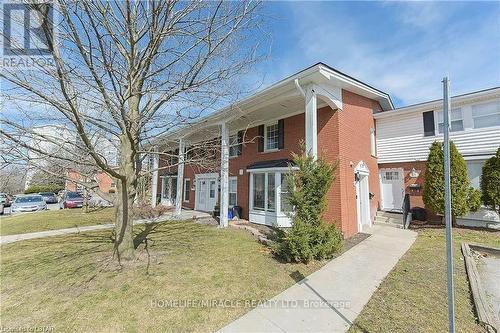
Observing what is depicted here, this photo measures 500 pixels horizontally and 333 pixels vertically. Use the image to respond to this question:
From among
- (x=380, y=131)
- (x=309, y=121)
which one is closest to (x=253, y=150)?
(x=309, y=121)

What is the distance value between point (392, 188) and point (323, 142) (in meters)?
5.92

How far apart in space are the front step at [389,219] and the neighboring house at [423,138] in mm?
780

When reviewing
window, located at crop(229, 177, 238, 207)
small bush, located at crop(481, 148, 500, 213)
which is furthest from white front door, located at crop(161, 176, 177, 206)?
small bush, located at crop(481, 148, 500, 213)

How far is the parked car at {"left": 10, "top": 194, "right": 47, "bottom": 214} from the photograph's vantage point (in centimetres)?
2064

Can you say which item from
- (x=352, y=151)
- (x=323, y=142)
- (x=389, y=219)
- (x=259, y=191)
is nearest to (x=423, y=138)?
(x=389, y=219)

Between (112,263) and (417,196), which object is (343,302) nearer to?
(112,263)

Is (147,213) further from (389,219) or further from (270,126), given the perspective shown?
(389,219)

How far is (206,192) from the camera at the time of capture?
55.8ft

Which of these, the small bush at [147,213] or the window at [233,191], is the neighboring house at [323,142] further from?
the small bush at [147,213]

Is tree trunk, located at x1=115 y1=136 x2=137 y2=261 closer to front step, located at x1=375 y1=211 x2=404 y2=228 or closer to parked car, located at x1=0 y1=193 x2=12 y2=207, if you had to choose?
front step, located at x1=375 y1=211 x2=404 y2=228

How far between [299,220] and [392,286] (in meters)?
2.47

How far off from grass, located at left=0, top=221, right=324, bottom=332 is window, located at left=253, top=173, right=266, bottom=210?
3.09 meters

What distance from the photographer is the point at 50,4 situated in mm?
4141

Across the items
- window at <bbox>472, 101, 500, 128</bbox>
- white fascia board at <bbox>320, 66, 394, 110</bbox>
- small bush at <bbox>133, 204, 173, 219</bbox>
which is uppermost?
white fascia board at <bbox>320, 66, 394, 110</bbox>
